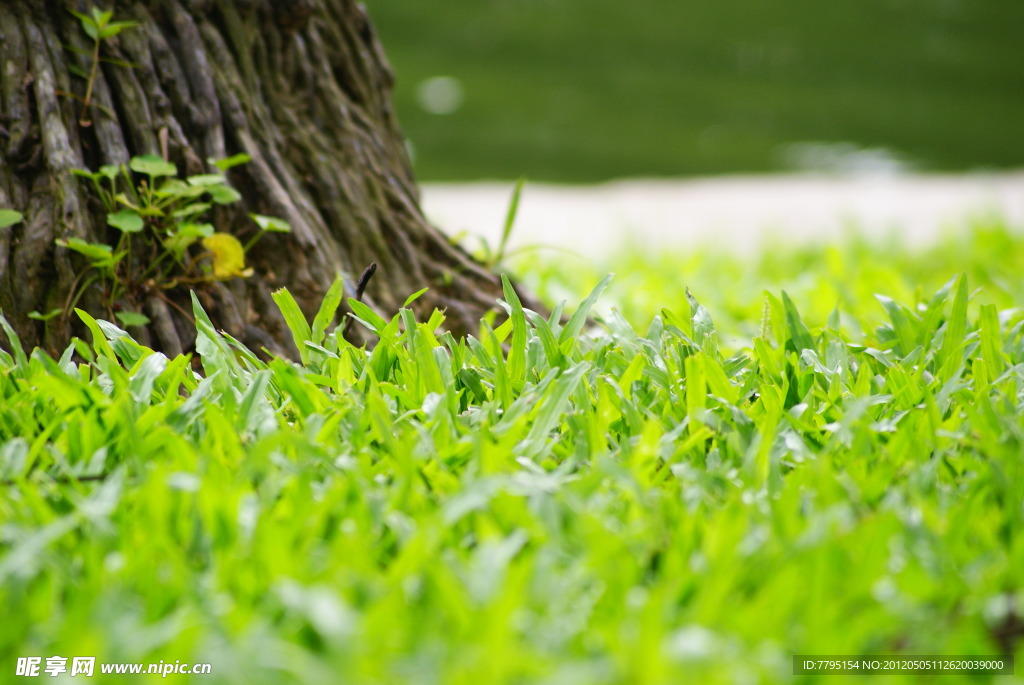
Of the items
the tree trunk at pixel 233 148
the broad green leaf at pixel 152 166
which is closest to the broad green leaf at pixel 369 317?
the tree trunk at pixel 233 148

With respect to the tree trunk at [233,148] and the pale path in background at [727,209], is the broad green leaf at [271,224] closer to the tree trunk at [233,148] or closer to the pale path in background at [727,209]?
the tree trunk at [233,148]

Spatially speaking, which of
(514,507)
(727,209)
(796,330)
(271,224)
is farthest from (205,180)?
(727,209)

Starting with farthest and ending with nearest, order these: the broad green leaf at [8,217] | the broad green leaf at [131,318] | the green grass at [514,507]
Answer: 1. the broad green leaf at [131,318]
2. the broad green leaf at [8,217]
3. the green grass at [514,507]

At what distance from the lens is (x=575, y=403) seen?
5.78 feet

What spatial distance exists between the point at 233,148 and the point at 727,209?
536 centimetres

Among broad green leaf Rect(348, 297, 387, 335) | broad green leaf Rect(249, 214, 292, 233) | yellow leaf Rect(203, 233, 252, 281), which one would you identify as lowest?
broad green leaf Rect(348, 297, 387, 335)

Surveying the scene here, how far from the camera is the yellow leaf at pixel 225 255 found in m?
2.15

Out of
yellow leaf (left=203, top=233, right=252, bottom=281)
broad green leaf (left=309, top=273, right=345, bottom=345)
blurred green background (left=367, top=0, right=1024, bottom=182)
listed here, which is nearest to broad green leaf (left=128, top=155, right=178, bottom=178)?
yellow leaf (left=203, top=233, right=252, bottom=281)

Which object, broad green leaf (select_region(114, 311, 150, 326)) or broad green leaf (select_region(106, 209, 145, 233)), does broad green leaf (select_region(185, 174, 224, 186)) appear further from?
broad green leaf (select_region(114, 311, 150, 326))

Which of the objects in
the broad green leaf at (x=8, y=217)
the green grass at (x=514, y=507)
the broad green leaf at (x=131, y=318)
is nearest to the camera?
the green grass at (x=514, y=507)

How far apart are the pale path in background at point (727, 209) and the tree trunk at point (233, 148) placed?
8.37ft

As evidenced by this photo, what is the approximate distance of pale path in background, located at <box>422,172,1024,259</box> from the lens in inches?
233

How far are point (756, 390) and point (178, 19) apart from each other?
1.50 meters

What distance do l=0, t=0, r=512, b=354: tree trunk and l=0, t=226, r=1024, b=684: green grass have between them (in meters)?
0.28
